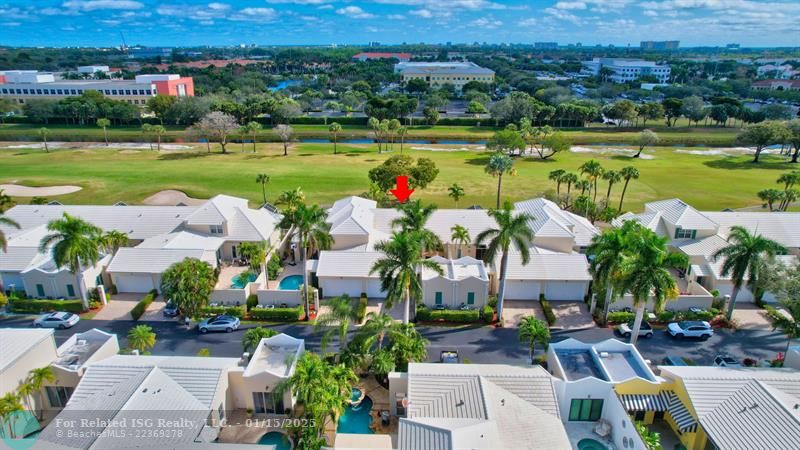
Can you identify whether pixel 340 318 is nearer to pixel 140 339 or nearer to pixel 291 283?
pixel 140 339

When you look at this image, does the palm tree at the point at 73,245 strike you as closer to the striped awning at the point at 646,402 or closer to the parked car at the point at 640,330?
the striped awning at the point at 646,402

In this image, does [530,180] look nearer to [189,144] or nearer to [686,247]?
[686,247]

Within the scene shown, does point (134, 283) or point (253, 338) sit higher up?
point (253, 338)

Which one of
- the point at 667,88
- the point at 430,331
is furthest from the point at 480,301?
the point at 667,88

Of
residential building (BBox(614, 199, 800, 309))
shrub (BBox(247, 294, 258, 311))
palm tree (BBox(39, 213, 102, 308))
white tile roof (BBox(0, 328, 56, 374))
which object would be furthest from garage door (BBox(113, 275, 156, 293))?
residential building (BBox(614, 199, 800, 309))

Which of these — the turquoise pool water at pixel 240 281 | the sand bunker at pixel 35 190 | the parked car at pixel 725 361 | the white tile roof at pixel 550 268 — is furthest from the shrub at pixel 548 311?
the sand bunker at pixel 35 190

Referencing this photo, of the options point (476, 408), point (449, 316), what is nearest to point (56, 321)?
point (449, 316)
